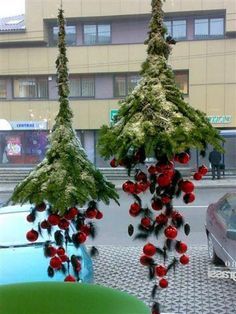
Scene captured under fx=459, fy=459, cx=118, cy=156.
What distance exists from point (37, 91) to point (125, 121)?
94 centimetres

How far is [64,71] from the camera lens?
1.43 metres

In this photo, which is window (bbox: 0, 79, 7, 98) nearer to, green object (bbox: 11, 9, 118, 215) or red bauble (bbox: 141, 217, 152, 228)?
green object (bbox: 11, 9, 118, 215)

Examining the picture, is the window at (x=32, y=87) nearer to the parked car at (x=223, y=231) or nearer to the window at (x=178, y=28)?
the window at (x=178, y=28)

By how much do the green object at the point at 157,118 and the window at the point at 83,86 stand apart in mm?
665

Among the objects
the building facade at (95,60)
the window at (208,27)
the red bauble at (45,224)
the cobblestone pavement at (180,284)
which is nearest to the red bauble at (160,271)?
the red bauble at (45,224)

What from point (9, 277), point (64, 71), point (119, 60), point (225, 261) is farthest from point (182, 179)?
point (225, 261)

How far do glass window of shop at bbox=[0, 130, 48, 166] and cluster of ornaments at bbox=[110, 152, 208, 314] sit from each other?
89 cm

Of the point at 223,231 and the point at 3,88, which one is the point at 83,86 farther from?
the point at 223,231

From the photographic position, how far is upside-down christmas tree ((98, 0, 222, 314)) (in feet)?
3.78

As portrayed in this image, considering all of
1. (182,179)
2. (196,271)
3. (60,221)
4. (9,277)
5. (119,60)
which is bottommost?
(196,271)

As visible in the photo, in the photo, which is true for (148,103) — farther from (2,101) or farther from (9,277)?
(9,277)

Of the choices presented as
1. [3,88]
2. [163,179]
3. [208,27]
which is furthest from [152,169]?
[3,88]

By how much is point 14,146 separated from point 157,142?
3.92 ft

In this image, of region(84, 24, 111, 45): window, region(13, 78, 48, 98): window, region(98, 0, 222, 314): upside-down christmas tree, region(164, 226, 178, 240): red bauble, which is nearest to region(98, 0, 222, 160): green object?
region(98, 0, 222, 314): upside-down christmas tree
